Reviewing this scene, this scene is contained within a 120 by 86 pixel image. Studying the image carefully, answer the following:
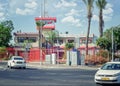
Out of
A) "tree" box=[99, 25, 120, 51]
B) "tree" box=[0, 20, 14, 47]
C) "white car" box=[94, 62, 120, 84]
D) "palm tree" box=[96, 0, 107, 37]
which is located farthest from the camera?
"tree" box=[0, 20, 14, 47]

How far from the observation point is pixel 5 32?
95438 mm

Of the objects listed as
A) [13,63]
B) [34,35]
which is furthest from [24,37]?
[13,63]

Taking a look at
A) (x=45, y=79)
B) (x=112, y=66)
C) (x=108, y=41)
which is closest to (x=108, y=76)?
(x=112, y=66)

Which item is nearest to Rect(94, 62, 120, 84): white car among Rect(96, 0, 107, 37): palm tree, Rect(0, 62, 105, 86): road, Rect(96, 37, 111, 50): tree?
Rect(0, 62, 105, 86): road

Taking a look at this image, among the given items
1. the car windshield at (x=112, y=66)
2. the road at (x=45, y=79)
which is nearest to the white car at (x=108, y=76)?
the car windshield at (x=112, y=66)

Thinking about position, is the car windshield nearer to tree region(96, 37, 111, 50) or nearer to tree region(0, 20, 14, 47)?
tree region(96, 37, 111, 50)

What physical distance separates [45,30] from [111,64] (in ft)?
302

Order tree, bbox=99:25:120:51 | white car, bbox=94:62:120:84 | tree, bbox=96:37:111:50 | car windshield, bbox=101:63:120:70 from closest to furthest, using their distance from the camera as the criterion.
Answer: white car, bbox=94:62:120:84 < car windshield, bbox=101:63:120:70 < tree, bbox=99:25:120:51 < tree, bbox=96:37:111:50

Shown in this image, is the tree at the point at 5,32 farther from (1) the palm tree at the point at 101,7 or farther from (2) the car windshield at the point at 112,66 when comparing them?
(2) the car windshield at the point at 112,66

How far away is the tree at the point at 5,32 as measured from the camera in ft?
311

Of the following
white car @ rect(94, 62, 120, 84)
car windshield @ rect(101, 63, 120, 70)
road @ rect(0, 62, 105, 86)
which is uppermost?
car windshield @ rect(101, 63, 120, 70)

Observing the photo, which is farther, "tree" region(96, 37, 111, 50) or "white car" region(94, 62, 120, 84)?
"tree" region(96, 37, 111, 50)

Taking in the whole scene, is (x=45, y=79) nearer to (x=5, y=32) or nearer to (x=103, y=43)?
(x=103, y=43)

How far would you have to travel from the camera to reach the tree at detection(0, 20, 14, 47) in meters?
94.7
